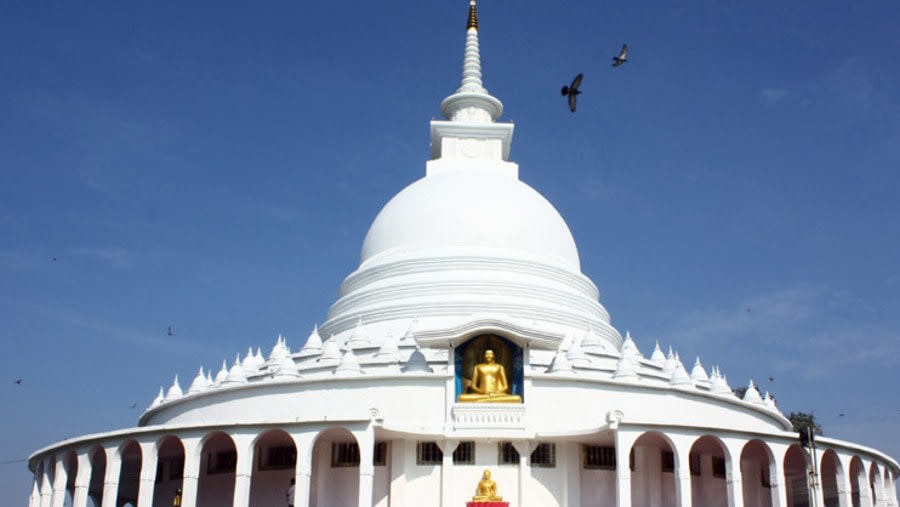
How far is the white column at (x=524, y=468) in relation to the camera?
2531 cm

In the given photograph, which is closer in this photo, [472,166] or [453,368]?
[453,368]

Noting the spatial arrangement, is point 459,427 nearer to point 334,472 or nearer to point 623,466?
point 334,472

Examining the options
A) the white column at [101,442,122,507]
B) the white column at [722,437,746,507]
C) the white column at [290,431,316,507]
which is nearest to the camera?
the white column at [290,431,316,507]

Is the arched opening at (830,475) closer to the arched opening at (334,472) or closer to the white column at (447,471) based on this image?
the white column at (447,471)

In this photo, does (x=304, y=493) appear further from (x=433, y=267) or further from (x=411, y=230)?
(x=411, y=230)

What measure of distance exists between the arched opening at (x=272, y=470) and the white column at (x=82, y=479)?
4.75 m

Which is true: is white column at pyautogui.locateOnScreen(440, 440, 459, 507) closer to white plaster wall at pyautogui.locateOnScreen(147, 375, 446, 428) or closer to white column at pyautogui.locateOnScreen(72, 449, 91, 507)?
white plaster wall at pyautogui.locateOnScreen(147, 375, 446, 428)

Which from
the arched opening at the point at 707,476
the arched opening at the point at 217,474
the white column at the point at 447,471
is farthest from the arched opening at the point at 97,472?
the arched opening at the point at 707,476

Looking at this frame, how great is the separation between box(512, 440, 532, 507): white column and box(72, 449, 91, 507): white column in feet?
40.3

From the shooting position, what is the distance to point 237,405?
2817 centimetres

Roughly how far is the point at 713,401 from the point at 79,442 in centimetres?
1861

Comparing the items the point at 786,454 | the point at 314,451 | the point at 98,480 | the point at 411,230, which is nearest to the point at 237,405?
the point at 314,451

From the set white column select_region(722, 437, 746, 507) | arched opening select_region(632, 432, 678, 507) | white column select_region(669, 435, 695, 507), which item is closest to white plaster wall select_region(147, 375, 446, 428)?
arched opening select_region(632, 432, 678, 507)

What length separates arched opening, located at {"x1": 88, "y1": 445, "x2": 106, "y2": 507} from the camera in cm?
2831
